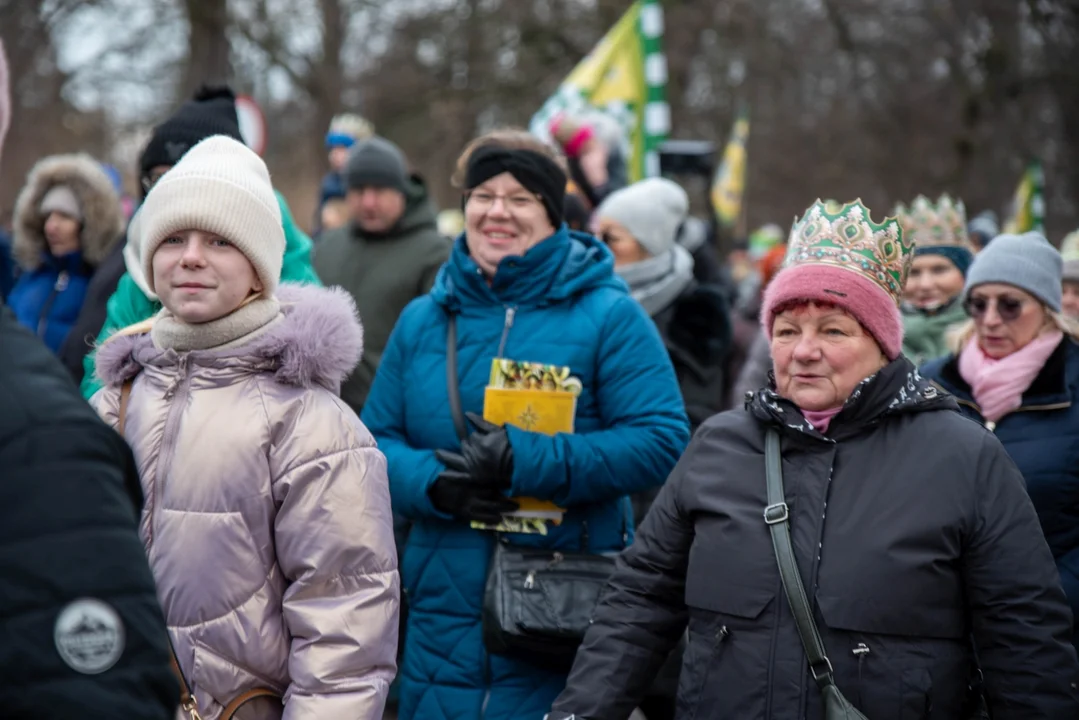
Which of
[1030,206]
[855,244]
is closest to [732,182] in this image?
[1030,206]

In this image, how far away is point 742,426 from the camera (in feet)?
10.5

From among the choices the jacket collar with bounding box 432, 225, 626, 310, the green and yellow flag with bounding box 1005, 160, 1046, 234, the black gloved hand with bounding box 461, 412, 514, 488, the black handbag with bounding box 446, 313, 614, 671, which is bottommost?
the black handbag with bounding box 446, 313, 614, 671

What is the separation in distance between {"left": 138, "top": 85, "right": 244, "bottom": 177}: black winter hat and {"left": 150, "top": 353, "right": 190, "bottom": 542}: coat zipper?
164 cm

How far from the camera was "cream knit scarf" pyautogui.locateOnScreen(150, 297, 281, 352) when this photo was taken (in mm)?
2947

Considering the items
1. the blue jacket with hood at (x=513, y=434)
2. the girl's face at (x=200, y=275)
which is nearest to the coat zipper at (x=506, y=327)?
the blue jacket with hood at (x=513, y=434)

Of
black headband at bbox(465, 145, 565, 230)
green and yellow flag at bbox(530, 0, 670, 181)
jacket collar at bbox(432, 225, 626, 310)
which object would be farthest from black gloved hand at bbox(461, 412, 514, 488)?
green and yellow flag at bbox(530, 0, 670, 181)

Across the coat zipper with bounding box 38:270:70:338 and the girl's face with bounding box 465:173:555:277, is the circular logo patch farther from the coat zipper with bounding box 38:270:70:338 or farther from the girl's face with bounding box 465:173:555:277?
the coat zipper with bounding box 38:270:70:338

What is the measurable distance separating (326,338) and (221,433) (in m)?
0.32

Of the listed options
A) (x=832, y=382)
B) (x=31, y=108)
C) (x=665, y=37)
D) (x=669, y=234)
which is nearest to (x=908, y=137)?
(x=665, y=37)

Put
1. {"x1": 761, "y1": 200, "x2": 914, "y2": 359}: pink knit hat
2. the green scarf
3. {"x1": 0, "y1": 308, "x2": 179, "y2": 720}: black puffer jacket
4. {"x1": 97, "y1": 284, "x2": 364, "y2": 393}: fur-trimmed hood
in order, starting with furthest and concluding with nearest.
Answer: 1. the green scarf
2. {"x1": 761, "y1": 200, "x2": 914, "y2": 359}: pink knit hat
3. {"x1": 97, "y1": 284, "x2": 364, "y2": 393}: fur-trimmed hood
4. {"x1": 0, "y1": 308, "x2": 179, "y2": 720}: black puffer jacket

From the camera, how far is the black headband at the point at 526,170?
4.26 m

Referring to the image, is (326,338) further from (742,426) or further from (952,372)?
(952,372)

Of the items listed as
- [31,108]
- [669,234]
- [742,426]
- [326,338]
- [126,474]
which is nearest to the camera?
[126,474]

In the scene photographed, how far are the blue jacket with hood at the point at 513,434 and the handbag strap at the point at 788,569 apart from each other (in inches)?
37.1
